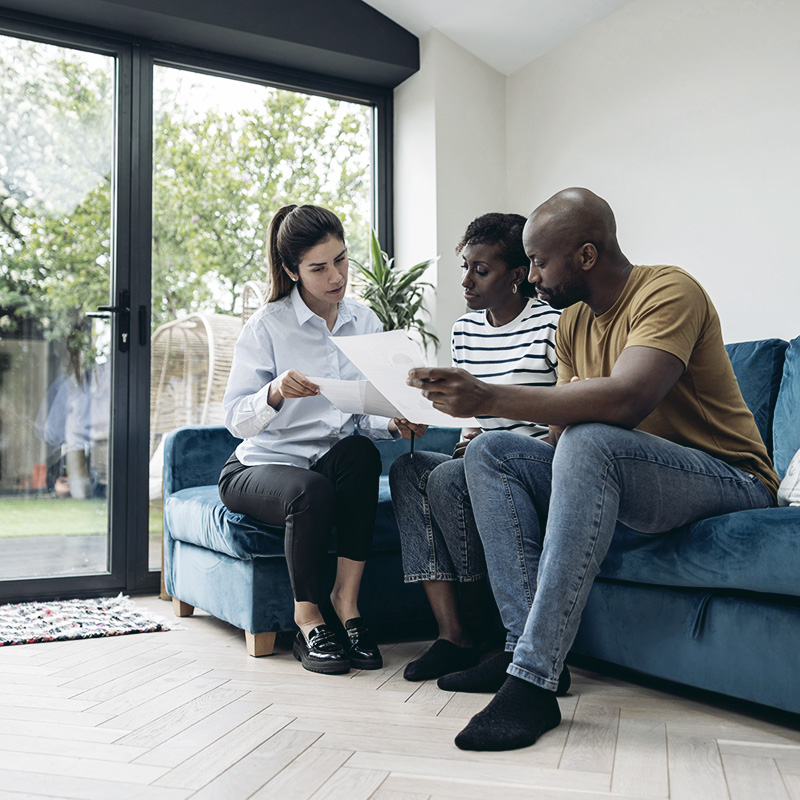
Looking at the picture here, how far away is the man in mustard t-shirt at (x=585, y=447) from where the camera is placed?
58.6 inches

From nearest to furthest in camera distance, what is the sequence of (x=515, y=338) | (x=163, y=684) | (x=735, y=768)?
(x=735, y=768) → (x=163, y=684) → (x=515, y=338)

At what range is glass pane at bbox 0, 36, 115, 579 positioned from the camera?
304 centimetres

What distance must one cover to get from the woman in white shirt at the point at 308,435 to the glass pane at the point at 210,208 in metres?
1.02

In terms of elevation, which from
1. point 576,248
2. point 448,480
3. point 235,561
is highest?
point 576,248

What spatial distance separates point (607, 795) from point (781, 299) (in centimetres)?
173

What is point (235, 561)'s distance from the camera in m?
2.27

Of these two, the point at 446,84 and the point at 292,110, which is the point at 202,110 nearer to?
the point at 292,110

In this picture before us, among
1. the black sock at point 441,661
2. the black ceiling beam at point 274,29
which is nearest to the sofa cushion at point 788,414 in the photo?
the black sock at point 441,661

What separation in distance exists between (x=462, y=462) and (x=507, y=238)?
0.65 meters

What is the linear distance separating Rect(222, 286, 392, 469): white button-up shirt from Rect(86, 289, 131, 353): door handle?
3.34ft

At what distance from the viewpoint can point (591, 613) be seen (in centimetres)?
192

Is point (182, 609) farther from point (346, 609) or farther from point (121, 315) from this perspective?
point (121, 315)

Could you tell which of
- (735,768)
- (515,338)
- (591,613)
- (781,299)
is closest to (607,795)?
(735,768)

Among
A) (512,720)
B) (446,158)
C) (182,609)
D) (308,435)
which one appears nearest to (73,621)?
(182,609)
